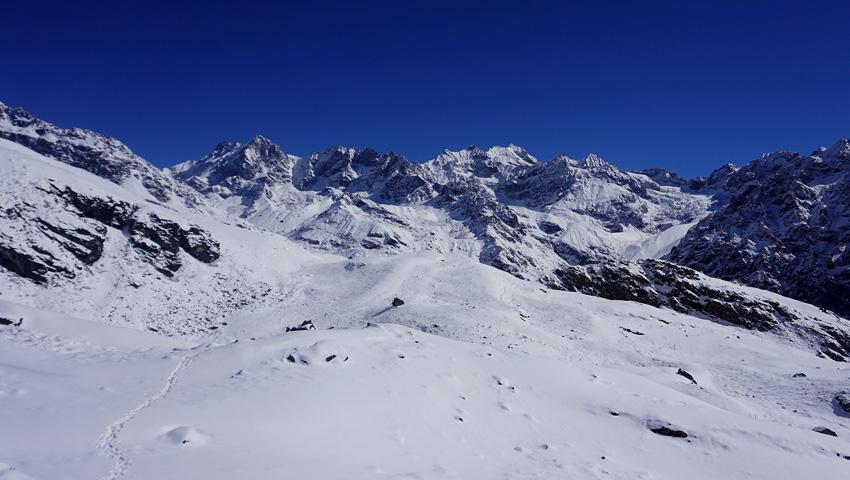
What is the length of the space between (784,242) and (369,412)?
7712 inches

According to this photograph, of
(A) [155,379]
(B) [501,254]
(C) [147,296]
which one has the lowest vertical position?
(A) [155,379]

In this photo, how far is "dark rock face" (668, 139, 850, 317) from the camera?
126500mm

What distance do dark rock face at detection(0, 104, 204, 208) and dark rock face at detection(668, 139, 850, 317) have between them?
206643 mm

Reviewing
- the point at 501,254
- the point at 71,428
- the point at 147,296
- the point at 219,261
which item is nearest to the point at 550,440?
the point at 71,428

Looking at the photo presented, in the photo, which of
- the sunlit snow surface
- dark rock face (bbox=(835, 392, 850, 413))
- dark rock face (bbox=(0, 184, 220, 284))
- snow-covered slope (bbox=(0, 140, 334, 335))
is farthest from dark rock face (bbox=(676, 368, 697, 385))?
dark rock face (bbox=(0, 184, 220, 284))

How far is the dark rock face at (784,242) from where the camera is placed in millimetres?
126500

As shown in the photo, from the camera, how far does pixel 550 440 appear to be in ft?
44.5

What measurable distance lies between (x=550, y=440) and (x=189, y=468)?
11.1 meters

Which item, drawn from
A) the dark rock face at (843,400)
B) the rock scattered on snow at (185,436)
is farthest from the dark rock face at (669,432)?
the dark rock face at (843,400)

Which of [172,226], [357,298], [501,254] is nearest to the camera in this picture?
[357,298]

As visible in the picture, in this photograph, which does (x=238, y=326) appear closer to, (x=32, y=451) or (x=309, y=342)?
(x=309, y=342)

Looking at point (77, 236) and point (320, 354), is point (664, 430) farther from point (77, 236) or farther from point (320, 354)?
point (77, 236)

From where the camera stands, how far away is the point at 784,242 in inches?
5871

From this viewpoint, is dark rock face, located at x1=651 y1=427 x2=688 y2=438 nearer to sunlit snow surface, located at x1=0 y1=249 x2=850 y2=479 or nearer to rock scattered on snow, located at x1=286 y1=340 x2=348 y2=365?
sunlit snow surface, located at x1=0 y1=249 x2=850 y2=479
